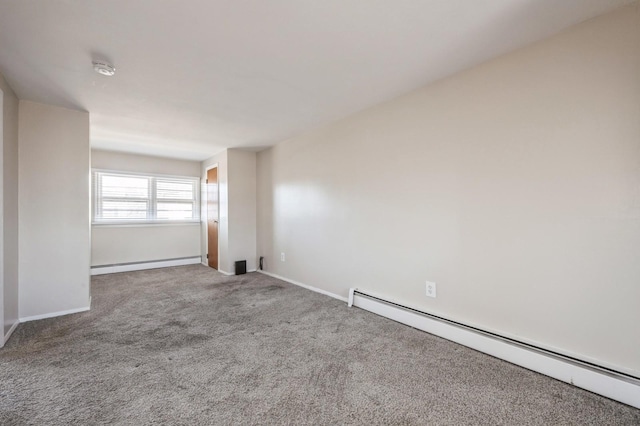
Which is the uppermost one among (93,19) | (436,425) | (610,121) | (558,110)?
(93,19)

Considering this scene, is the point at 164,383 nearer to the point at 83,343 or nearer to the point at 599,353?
the point at 83,343

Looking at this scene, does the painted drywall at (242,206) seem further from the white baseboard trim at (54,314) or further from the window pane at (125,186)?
the white baseboard trim at (54,314)

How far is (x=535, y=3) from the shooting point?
1.58 metres

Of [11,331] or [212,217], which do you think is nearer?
[11,331]

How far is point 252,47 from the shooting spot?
1.96 metres

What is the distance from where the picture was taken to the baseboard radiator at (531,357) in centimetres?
159

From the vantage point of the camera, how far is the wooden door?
17.6 ft

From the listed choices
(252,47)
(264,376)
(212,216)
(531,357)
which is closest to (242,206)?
(212,216)

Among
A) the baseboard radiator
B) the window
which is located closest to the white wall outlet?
the baseboard radiator

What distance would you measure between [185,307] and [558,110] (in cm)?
386

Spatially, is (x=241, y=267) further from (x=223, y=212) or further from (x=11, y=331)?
(x=11, y=331)

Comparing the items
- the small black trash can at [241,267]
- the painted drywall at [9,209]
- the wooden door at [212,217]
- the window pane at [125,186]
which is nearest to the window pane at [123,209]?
the window pane at [125,186]

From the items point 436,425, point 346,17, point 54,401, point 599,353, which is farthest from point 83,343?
point 599,353

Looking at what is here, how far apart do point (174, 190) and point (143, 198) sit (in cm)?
58
